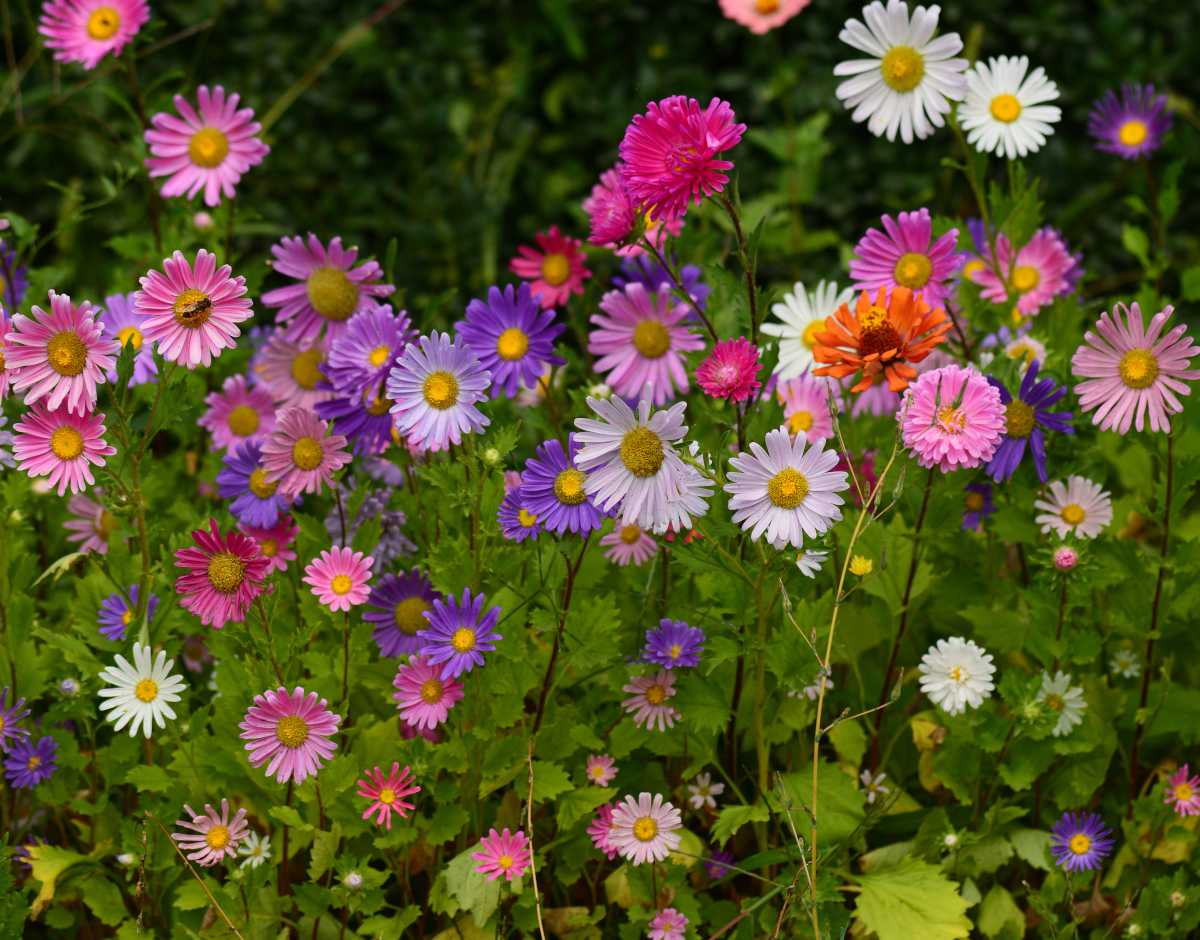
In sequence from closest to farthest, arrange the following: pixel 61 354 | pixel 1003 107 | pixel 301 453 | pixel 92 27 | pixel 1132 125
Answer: pixel 61 354 → pixel 301 453 → pixel 1003 107 → pixel 92 27 → pixel 1132 125

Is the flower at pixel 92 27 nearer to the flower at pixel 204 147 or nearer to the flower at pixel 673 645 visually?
the flower at pixel 204 147

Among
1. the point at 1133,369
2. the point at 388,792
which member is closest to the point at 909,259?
the point at 1133,369

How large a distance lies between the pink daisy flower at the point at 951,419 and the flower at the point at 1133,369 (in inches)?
7.3

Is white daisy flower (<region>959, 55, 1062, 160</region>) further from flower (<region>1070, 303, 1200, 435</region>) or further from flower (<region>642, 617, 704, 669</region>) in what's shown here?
flower (<region>642, 617, 704, 669</region>)

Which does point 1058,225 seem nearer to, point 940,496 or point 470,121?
point 470,121

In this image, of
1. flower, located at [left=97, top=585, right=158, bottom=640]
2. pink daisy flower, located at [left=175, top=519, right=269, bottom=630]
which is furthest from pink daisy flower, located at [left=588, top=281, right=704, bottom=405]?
flower, located at [left=97, top=585, right=158, bottom=640]

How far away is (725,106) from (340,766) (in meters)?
0.93

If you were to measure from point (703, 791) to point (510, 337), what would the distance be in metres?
0.68

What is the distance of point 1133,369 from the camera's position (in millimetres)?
1771

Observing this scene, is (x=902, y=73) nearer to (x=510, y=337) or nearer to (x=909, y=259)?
(x=909, y=259)

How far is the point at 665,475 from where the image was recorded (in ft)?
5.36

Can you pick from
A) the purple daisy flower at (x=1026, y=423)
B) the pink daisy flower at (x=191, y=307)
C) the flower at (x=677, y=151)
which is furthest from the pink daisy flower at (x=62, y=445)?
the purple daisy flower at (x=1026, y=423)

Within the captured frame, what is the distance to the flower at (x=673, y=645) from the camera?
183 cm

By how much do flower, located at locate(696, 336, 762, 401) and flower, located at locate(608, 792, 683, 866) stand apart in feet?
1.70
